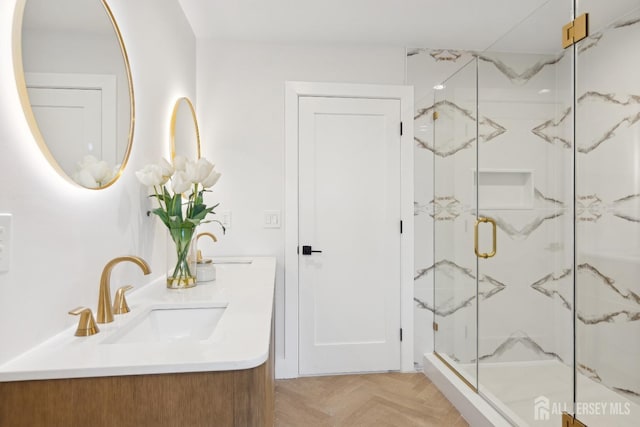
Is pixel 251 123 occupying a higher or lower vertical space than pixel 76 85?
higher

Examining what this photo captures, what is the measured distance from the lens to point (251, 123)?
2.54 meters

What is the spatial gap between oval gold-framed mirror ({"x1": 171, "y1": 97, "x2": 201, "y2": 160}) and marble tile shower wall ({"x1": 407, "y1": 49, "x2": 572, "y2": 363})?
156cm

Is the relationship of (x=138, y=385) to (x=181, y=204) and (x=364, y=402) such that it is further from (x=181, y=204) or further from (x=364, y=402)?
(x=364, y=402)

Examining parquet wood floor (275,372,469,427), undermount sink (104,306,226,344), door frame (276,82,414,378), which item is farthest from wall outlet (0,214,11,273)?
door frame (276,82,414,378)

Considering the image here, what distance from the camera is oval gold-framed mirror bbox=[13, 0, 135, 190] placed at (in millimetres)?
829

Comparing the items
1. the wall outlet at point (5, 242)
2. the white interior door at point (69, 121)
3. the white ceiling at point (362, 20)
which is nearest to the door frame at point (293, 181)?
the white ceiling at point (362, 20)

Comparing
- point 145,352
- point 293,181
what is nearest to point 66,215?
point 145,352

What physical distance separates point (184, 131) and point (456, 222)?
1.81 metres

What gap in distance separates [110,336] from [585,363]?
1.87m

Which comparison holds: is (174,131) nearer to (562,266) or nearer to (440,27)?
(440,27)

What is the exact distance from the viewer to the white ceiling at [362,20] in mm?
2084

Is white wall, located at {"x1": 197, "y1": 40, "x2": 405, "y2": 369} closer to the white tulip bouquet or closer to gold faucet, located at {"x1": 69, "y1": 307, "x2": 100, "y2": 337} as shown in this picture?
the white tulip bouquet

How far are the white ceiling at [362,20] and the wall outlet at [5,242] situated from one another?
1.79 metres

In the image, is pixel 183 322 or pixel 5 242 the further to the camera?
pixel 183 322
